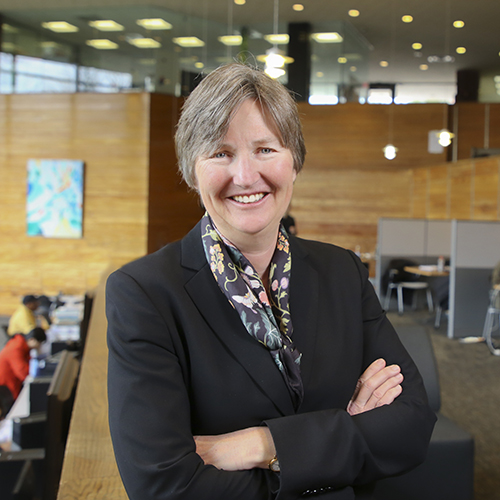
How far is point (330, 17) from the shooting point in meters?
10.5

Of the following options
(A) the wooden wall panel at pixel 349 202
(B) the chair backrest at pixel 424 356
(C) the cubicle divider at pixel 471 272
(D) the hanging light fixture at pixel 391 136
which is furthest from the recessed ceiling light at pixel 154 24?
(B) the chair backrest at pixel 424 356

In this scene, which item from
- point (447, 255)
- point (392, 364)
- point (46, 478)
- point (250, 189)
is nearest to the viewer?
point (250, 189)

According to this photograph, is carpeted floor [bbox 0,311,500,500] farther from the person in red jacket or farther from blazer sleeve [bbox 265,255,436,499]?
the person in red jacket

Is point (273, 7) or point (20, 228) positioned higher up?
point (273, 7)

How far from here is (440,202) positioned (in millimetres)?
10188

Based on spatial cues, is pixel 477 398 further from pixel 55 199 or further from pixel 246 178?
pixel 55 199

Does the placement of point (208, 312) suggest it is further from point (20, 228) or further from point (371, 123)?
point (371, 123)

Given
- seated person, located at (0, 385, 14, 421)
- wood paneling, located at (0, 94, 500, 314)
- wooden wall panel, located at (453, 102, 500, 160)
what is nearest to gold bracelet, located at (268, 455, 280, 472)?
seated person, located at (0, 385, 14, 421)

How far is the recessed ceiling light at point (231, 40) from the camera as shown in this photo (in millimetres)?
10338

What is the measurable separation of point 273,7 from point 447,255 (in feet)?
18.8

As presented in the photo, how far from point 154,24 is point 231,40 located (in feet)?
5.08

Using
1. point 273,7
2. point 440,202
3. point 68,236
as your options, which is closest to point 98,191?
point 68,236

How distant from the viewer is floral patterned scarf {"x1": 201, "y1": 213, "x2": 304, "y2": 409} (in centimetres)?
Result: 105

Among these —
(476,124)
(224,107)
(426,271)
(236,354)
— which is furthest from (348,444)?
(476,124)
